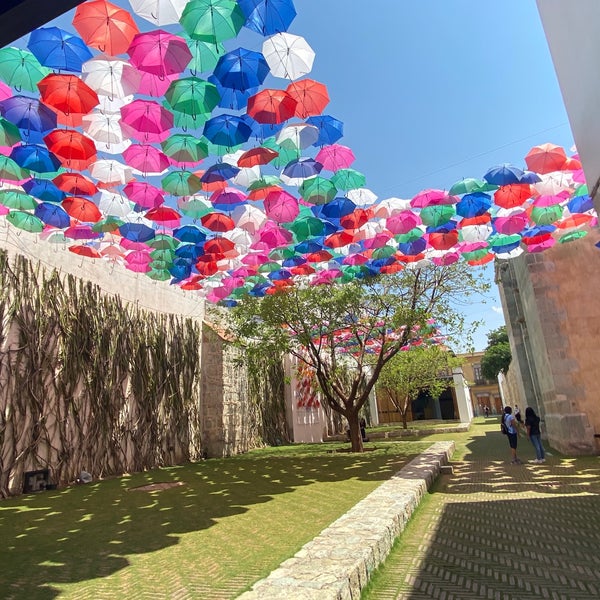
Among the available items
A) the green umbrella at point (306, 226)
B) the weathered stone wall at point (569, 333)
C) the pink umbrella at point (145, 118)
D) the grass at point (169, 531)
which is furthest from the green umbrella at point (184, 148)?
the weathered stone wall at point (569, 333)

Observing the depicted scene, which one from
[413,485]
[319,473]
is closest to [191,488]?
[319,473]

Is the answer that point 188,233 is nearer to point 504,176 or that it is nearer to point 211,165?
point 211,165

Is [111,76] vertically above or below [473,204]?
above

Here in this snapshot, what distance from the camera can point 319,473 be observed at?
33.4 ft

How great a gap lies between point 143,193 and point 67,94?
2.40 meters

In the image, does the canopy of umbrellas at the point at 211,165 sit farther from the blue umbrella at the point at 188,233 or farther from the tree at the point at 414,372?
the tree at the point at 414,372

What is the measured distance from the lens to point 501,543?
4.77m

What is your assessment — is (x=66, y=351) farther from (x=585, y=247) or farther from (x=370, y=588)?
(x=585, y=247)

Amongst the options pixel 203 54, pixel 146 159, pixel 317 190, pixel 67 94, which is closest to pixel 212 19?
pixel 203 54

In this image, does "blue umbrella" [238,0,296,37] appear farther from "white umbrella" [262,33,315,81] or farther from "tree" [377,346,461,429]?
"tree" [377,346,461,429]

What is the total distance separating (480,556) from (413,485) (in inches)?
94.2

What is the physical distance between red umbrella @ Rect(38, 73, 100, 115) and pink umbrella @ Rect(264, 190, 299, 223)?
137 inches

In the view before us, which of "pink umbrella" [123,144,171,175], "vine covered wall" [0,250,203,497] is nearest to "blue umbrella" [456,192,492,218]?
"pink umbrella" [123,144,171,175]

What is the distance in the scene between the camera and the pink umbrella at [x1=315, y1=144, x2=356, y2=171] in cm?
747
